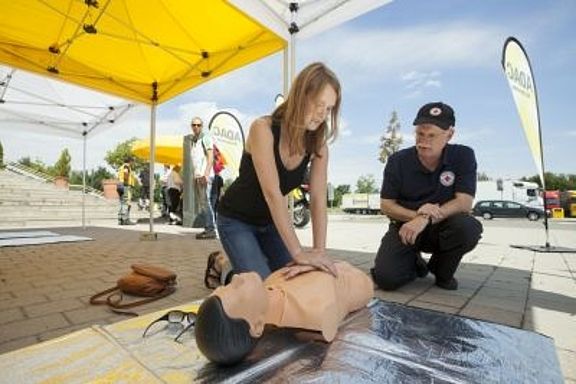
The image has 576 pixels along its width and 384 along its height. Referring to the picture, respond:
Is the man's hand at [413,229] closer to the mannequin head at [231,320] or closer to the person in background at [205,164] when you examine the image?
the mannequin head at [231,320]

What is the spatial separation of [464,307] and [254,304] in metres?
1.48

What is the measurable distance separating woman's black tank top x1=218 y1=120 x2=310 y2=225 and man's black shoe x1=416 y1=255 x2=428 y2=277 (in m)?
→ 1.40

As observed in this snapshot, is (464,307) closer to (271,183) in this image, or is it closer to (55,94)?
(271,183)

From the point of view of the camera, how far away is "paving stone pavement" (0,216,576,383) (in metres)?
1.80

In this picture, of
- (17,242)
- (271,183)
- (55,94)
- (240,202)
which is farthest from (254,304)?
(55,94)

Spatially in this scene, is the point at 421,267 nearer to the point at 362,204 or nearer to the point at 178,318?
the point at 178,318

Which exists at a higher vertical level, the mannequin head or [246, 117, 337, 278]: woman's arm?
[246, 117, 337, 278]: woman's arm

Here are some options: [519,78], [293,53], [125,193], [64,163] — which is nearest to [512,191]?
[519,78]

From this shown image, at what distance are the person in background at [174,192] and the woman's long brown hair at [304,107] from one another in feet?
27.4

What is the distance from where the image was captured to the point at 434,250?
2637mm

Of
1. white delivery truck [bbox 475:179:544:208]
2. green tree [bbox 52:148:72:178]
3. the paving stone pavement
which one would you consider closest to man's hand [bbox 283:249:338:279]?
the paving stone pavement

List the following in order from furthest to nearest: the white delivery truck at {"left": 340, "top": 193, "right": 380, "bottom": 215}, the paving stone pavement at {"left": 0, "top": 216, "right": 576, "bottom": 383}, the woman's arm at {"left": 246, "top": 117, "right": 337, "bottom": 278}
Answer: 1. the white delivery truck at {"left": 340, "top": 193, "right": 380, "bottom": 215}
2. the paving stone pavement at {"left": 0, "top": 216, "right": 576, "bottom": 383}
3. the woman's arm at {"left": 246, "top": 117, "right": 337, "bottom": 278}

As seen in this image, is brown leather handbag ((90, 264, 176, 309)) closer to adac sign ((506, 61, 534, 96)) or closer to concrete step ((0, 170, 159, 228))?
adac sign ((506, 61, 534, 96))

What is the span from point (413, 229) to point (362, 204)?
29097 millimetres
